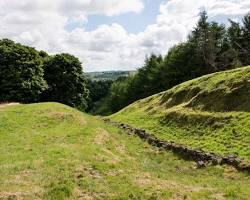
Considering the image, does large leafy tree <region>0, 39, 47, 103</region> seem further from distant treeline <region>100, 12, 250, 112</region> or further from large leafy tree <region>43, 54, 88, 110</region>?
distant treeline <region>100, 12, 250, 112</region>

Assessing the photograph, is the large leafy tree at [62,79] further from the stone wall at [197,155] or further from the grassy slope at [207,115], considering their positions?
the stone wall at [197,155]

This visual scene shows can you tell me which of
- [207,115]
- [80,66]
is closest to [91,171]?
[207,115]

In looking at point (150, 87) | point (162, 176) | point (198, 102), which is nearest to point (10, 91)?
point (198, 102)

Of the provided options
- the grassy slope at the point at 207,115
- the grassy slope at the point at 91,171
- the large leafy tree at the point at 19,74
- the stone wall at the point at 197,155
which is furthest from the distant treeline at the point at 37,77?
the stone wall at the point at 197,155

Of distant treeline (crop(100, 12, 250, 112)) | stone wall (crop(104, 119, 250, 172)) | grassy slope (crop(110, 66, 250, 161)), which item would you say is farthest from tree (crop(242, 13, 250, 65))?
stone wall (crop(104, 119, 250, 172))

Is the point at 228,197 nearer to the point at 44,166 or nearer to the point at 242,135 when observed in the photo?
the point at 44,166

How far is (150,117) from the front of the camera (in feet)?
206

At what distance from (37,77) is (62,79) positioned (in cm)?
1130

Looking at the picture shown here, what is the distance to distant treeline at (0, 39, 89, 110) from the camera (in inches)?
3270

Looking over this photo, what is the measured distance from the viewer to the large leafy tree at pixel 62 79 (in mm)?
97875

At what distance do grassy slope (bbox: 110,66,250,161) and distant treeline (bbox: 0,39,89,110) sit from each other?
26084 mm

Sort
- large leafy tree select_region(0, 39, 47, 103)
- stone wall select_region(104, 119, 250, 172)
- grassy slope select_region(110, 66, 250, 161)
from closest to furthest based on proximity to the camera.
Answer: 1. stone wall select_region(104, 119, 250, 172)
2. grassy slope select_region(110, 66, 250, 161)
3. large leafy tree select_region(0, 39, 47, 103)

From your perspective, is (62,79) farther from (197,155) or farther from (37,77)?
(197,155)

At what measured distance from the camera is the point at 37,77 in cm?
8744
